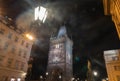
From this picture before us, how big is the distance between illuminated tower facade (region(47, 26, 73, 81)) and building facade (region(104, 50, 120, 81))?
1062 inches

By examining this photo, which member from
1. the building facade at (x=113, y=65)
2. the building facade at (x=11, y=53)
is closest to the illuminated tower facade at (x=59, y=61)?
the building facade at (x=113, y=65)

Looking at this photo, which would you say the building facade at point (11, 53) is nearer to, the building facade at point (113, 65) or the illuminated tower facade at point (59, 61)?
the building facade at point (113, 65)

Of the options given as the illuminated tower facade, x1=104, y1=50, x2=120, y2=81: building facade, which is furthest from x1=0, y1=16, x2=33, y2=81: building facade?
the illuminated tower facade

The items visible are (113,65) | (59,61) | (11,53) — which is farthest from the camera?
(59,61)

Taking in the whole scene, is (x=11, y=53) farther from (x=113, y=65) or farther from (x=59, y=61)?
(x=59, y=61)

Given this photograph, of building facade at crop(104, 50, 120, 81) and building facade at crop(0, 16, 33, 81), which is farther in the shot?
building facade at crop(104, 50, 120, 81)

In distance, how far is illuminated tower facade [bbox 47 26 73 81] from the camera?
61.4 m

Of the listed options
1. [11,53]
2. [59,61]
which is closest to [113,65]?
[59,61]

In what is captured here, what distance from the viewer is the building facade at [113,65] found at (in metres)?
37.4

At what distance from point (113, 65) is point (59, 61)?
1279 inches

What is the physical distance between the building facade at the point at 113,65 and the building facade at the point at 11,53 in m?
29.5

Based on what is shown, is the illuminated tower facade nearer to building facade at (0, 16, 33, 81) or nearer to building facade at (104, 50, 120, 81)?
building facade at (104, 50, 120, 81)

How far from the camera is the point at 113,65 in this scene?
39.7 m

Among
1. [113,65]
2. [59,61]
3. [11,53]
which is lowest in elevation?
[113,65]
